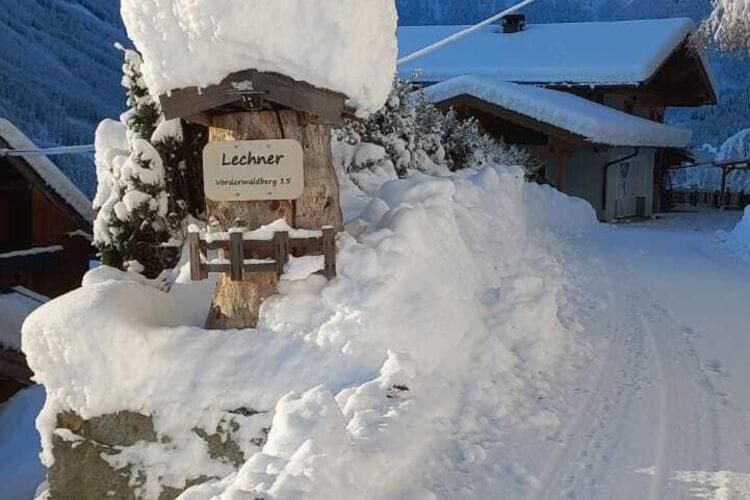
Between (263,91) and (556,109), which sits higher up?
(556,109)

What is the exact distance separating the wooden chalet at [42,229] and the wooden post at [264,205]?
24.8ft

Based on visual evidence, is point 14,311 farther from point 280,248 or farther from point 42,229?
point 280,248

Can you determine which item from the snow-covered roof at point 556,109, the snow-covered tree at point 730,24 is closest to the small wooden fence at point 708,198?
the snow-covered roof at point 556,109

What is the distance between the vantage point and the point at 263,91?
15.6 ft

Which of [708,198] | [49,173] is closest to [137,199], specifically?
[49,173]

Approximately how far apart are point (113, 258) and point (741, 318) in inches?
251

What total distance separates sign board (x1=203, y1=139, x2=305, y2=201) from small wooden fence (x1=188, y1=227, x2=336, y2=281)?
0.99ft

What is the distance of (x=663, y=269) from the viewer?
10984mm

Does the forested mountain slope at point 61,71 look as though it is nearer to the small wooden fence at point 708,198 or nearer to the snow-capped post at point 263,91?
the snow-capped post at point 263,91

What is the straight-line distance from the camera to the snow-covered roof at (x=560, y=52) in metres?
23.5

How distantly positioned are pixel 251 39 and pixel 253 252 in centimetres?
137

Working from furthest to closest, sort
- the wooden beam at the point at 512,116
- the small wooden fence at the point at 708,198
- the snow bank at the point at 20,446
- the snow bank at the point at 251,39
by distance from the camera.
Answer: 1. the small wooden fence at the point at 708,198
2. the wooden beam at the point at 512,116
3. the snow bank at the point at 20,446
4. the snow bank at the point at 251,39

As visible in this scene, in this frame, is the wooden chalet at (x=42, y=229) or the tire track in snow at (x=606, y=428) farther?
the wooden chalet at (x=42, y=229)

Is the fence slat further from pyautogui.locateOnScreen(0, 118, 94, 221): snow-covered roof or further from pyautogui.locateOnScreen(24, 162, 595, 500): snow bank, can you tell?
pyautogui.locateOnScreen(0, 118, 94, 221): snow-covered roof
